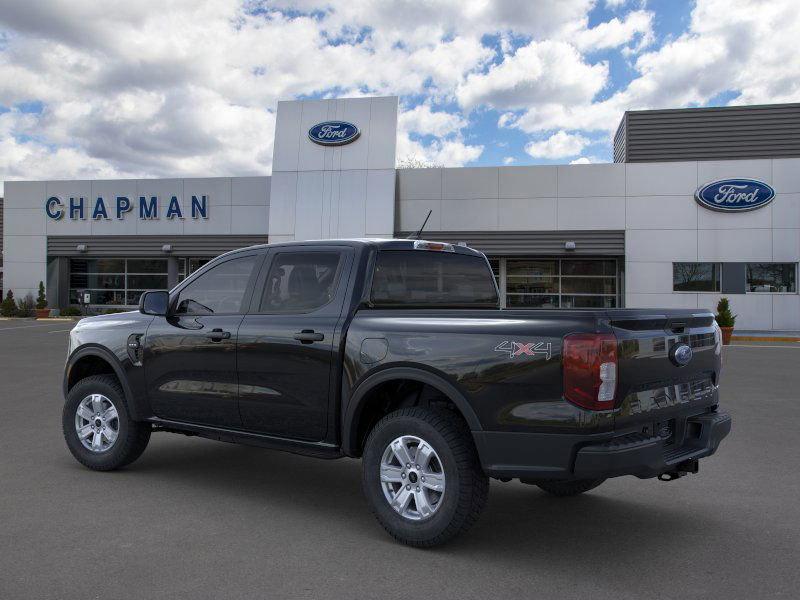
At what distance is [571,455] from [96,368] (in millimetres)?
4516

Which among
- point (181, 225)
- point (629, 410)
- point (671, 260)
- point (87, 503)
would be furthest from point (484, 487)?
point (181, 225)

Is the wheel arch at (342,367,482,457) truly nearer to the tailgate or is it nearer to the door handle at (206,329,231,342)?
the tailgate

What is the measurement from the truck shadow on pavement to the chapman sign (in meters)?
25.1

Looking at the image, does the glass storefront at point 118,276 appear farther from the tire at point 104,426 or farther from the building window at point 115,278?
the tire at point 104,426

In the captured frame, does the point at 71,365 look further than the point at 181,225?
No

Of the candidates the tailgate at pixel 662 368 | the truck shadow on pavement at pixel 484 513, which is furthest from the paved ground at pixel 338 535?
the tailgate at pixel 662 368

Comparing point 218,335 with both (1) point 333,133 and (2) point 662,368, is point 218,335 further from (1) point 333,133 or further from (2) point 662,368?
(1) point 333,133

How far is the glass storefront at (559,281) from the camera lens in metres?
28.2

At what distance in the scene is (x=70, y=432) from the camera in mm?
6219

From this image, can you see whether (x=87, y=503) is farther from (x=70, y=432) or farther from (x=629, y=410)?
(x=629, y=410)

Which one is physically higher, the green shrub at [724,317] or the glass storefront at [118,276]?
the glass storefront at [118,276]

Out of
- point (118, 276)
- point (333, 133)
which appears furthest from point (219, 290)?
point (118, 276)

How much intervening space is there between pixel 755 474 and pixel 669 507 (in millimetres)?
1341

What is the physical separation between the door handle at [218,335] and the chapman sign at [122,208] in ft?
85.4
